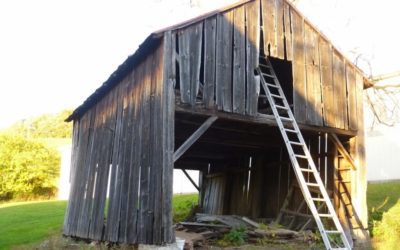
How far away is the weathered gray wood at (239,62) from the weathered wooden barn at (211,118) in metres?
0.03

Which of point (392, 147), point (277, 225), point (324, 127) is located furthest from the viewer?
point (392, 147)

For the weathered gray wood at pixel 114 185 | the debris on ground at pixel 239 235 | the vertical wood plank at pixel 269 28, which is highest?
the vertical wood plank at pixel 269 28

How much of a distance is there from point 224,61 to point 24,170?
1135 inches

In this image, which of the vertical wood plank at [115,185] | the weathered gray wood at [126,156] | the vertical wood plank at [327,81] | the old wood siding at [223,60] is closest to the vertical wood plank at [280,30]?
the old wood siding at [223,60]

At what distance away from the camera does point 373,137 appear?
25.3 metres

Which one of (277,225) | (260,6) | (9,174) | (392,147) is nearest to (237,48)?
(260,6)

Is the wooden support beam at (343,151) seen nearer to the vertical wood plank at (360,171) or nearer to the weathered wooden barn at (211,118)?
the weathered wooden barn at (211,118)

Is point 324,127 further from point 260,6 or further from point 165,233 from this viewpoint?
point 165,233

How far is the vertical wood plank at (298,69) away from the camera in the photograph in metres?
11.5

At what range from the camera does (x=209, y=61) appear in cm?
1027

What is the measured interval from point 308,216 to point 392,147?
528 inches

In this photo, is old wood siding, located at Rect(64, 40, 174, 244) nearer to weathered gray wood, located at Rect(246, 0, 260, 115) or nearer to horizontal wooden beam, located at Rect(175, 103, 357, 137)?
horizontal wooden beam, located at Rect(175, 103, 357, 137)

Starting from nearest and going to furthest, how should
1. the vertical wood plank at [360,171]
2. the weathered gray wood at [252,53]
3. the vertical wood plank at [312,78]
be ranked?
the weathered gray wood at [252,53] < the vertical wood plank at [312,78] < the vertical wood plank at [360,171]

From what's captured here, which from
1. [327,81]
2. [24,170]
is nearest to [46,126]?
[24,170]
